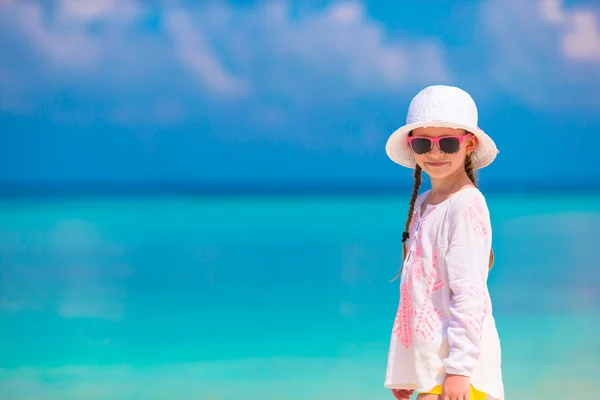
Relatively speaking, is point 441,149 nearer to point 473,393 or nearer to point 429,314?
point 429,314

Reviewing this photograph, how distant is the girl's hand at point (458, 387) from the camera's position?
135 centimetres

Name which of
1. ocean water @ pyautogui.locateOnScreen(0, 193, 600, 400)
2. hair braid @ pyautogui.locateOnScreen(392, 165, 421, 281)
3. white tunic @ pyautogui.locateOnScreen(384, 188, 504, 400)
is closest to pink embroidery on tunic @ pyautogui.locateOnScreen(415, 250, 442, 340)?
white tunic @ pyautogui.locateOnScreen(384, 188, 504, 400)

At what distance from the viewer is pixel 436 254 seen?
4.65 feet

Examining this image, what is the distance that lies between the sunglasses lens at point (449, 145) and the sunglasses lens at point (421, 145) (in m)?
0.02

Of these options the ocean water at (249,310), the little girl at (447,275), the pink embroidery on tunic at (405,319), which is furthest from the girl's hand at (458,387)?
the ocean water at (249,310)

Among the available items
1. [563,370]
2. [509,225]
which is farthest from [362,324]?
[509,225]

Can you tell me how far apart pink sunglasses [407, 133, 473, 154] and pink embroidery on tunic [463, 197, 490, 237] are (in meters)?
0.11

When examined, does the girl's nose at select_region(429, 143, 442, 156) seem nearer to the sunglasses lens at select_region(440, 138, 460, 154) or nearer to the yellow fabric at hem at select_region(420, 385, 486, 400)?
the sunglasses lens at select_region(440, 138, 460, 154)

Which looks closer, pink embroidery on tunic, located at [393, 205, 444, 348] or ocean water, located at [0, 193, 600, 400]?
pink embroidery on tunic, located at [393, 205, 444, 348]

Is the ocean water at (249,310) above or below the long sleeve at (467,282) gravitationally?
Answer: above

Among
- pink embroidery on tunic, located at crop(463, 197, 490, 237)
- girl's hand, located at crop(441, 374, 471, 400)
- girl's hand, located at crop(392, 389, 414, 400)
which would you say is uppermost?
pink embroidery on tunic, located at crop(463, 197, 490, 237)

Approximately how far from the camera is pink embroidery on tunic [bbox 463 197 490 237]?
138cm

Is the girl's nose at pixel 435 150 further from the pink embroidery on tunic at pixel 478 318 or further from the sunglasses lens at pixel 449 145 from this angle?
the pink embroidery on tunic at pixel 478 318

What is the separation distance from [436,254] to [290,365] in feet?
6.38
